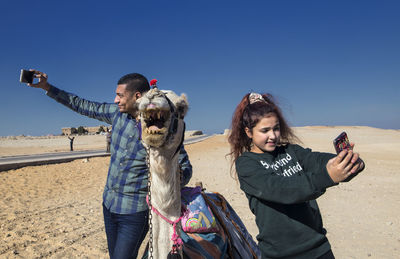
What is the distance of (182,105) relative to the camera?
4.49 feet

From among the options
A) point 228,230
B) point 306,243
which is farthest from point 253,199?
point 228,230

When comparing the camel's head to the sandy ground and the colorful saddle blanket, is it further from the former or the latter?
the sandy ground

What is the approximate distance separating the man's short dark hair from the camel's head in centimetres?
96

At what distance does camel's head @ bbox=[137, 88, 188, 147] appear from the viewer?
45.4 inches

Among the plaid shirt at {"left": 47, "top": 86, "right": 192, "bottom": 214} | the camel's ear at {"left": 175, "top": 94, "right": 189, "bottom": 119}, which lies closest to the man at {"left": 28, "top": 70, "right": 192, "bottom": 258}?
the plaid shirt at {"left": 47, "top": 86, "right": 192, "bottom": 214}

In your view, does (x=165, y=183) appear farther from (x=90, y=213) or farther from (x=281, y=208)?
(x=90, y=213)

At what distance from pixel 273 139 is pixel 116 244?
1.39m

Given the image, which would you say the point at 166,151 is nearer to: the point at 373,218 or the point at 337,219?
the point at 337,219

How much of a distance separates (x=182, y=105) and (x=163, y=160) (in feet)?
0.94

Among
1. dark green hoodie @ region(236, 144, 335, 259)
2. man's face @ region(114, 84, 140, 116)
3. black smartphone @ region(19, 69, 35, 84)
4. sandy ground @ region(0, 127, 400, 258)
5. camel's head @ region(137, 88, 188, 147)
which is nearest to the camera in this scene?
camel's head @ region(137, 88, 188, 147)

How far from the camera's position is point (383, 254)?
4.24 meters

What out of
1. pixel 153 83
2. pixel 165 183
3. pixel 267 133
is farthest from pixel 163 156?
pixel 267 133

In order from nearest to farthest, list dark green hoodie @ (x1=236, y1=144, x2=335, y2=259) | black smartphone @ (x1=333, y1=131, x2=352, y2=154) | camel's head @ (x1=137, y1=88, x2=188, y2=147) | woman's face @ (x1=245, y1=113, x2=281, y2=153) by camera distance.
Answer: camel's head @ (x1=137, y1=88, x2=188, y2=147) < black smartphone @ (x1=333, y1=131, x2=352, y2=154) < dark green hoodie @ (x1=236, y1=144, x2=335, y2=259) < woman's face @ (x1=245, y1=113, x2=281, y2=153)

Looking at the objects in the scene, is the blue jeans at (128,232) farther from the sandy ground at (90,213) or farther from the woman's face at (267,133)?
the sandy ground at (90,213)
